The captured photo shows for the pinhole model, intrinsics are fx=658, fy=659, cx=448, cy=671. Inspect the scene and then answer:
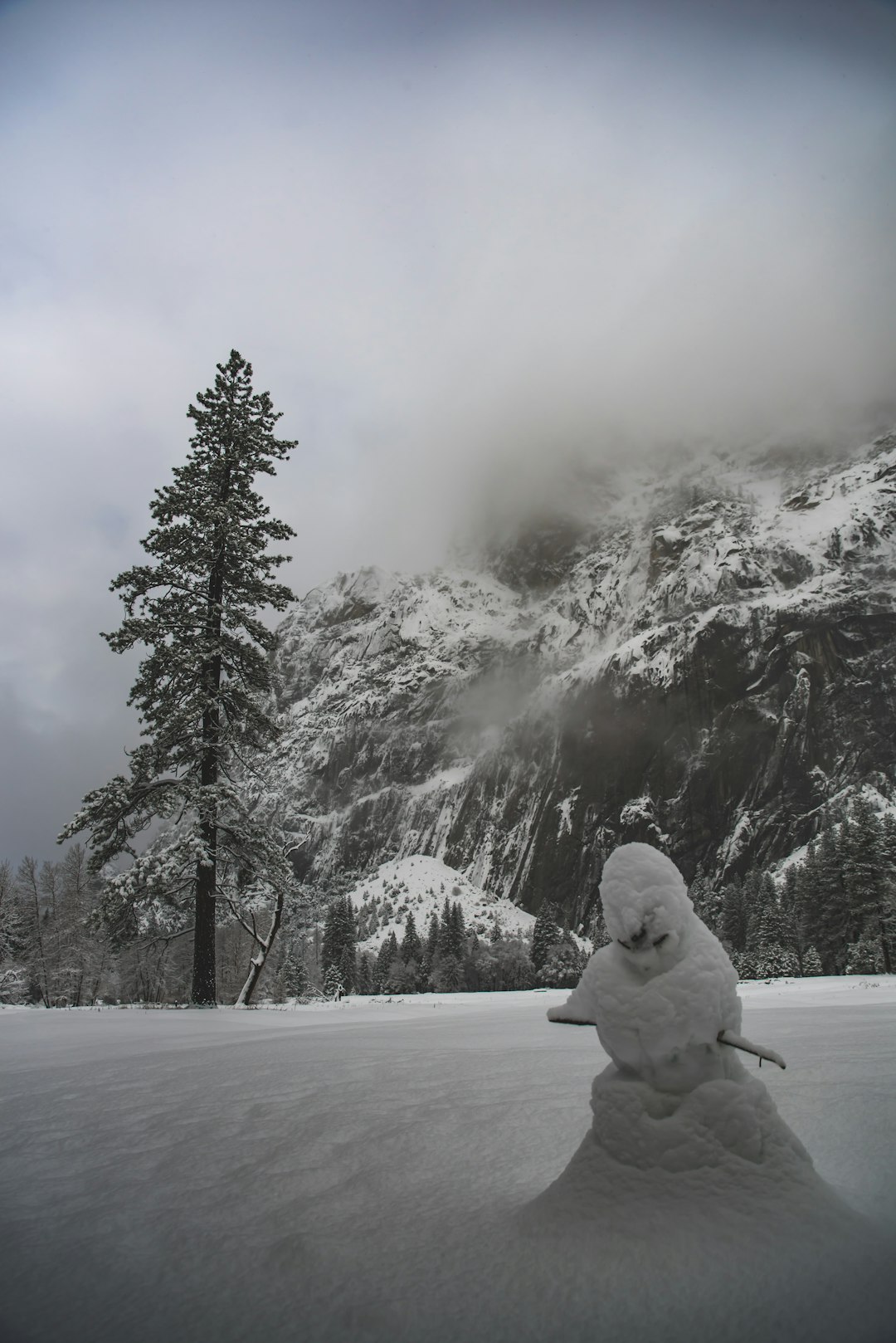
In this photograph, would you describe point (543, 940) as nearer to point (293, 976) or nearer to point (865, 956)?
point (293, 976)

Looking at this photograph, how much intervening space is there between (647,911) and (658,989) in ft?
0.77

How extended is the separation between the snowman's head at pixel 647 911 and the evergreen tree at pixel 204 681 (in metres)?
9.90

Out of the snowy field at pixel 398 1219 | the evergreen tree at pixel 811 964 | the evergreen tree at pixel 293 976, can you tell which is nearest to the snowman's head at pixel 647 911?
the snowy field at pixel 398 1219

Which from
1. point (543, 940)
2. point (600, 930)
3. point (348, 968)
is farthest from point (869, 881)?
point (600, 930)

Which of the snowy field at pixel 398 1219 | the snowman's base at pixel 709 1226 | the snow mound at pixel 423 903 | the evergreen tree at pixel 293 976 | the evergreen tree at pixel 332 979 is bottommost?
the snow mound at pixel 423 903

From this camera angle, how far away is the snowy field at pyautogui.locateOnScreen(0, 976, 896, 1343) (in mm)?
1467

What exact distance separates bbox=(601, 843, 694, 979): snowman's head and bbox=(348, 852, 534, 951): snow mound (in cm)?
14278

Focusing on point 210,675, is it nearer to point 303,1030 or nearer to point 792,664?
point 303,1030

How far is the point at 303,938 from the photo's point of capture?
17.1 meters

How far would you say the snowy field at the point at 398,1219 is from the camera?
147 cm

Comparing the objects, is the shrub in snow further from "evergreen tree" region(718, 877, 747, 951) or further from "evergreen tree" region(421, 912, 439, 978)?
"evergreen tree" region(421, 912, 439, 978)

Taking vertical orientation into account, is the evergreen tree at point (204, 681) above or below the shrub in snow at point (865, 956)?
above

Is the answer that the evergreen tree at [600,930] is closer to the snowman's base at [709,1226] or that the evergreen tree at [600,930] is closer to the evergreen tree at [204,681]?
the snowman's base at [709,1226]

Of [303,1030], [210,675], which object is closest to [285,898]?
[210,675]
